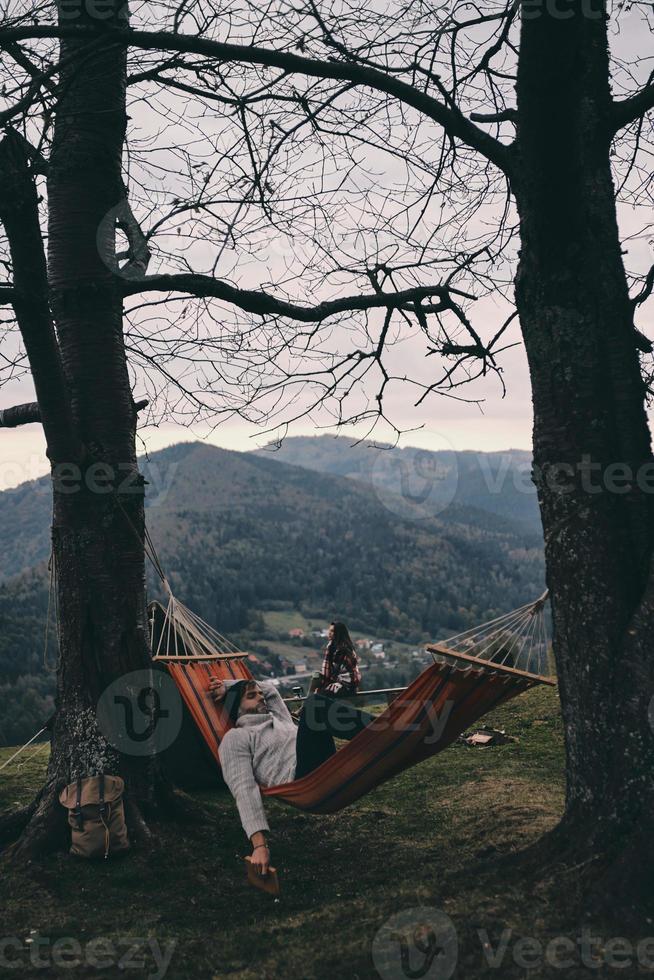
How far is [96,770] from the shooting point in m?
3.47

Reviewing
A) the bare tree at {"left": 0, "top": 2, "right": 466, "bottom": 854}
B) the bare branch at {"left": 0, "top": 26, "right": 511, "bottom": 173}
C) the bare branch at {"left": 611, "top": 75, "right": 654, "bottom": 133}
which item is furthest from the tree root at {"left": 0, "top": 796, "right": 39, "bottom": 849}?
the bare branch at {"left": 611, "top": 75, "right": 654, "bottom": 133}

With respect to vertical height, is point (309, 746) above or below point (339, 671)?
above

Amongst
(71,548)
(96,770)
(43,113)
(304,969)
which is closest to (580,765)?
(304,969)

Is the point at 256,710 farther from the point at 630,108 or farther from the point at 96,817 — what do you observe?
the point at 630,108

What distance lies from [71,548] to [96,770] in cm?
85

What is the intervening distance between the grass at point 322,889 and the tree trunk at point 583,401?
0.41 metres

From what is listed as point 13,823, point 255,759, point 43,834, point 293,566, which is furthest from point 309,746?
point 293,566

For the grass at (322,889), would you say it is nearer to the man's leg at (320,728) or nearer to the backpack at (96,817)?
the backpack at (96,817)

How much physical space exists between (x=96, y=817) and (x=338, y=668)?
2.35 meters

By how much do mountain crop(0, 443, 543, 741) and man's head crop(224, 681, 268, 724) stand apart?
22.7 metres

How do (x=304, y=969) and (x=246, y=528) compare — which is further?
(x=246, y=528)

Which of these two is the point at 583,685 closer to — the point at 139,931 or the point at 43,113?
the point at 139,931

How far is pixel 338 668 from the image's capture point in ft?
18.0

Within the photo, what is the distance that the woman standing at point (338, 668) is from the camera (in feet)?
17.9
